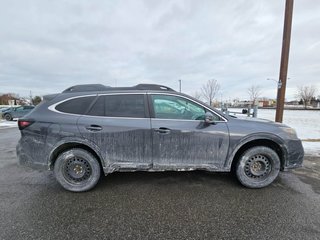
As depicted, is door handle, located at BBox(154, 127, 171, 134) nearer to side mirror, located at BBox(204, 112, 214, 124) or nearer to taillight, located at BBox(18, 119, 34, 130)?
side mirror, located at BBox(204, 112, 214, 124)

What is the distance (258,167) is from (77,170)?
3.24 metres

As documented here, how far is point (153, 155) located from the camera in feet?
10.4

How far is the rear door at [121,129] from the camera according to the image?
3.10 meters

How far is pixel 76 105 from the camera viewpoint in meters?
3.21

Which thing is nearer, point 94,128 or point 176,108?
point 94,128

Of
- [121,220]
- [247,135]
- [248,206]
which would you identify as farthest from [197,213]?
[247,135]

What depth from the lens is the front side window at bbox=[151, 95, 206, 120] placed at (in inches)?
127

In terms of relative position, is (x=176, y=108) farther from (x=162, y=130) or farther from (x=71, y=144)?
(x=71, y=144)

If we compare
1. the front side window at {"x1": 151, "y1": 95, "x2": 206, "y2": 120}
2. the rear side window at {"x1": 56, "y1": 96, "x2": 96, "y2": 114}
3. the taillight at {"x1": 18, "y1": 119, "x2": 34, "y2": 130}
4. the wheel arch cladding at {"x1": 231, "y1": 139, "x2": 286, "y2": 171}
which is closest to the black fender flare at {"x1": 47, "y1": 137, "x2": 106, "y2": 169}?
the rear side window at {"x1": 56, "y1": 96, "x2": 96, "y2": 114}

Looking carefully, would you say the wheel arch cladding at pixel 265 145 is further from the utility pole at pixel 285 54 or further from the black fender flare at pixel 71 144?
the utility pole at pixel 285 54

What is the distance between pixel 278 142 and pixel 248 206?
1.29 metres

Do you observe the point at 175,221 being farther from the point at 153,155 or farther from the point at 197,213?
the point at 153,155

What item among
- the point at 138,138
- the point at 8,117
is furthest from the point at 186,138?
the point at 8,117

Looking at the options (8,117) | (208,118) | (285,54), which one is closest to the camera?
(208,118)
